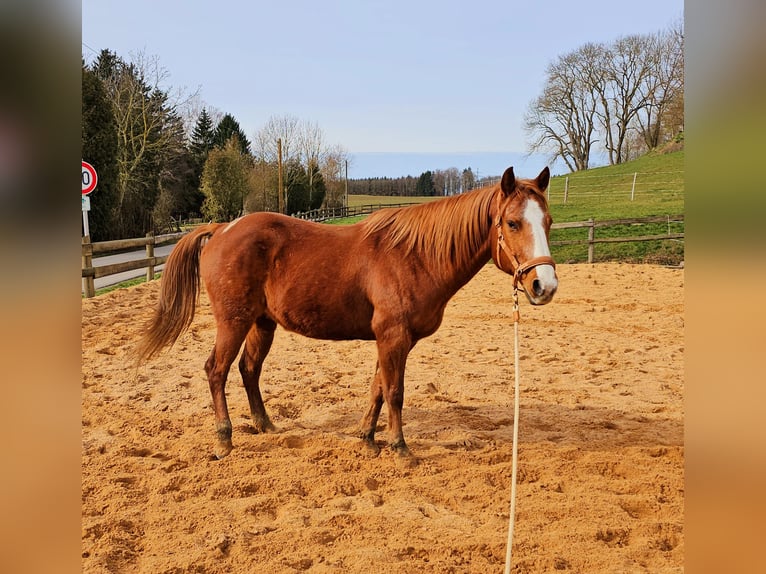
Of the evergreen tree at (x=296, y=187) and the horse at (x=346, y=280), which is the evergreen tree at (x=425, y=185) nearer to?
the evergreen tree at (x=296, y=187)

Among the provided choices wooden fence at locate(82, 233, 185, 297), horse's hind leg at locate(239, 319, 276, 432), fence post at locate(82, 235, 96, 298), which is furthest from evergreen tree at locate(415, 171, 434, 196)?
horse's hind leg at locate(239, 319, 276, 432)

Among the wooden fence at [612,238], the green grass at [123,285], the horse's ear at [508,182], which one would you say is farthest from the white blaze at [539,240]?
the wooden fence at [612,238]

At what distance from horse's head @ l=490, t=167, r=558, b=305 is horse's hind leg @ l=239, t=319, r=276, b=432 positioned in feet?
6.61

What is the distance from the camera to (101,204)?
18.7 meters

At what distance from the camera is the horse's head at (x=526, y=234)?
119 inches

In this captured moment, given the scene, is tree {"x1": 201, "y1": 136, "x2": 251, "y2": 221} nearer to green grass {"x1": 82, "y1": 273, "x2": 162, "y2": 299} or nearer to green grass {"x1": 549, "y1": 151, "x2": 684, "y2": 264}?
green grass {"x1": 82, "y1": 273, "x2": 162, "y2": 299}

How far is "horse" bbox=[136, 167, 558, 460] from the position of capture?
12.2 feet

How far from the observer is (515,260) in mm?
3252

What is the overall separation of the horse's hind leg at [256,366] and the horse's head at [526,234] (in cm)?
201

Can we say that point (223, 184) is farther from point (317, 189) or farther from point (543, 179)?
point (543, 179)

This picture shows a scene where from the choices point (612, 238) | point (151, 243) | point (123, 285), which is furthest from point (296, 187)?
point (612, 238)
